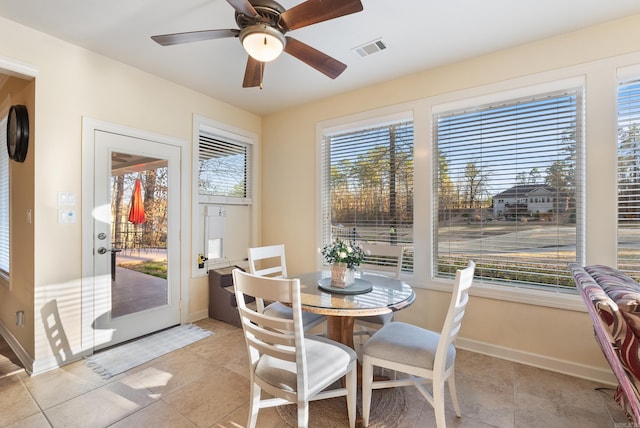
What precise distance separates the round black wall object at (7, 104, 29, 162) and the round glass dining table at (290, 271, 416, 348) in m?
2.62

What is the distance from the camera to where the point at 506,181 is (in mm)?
2693

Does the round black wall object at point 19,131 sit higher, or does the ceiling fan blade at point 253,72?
the ceiling fan blade at point 253,72

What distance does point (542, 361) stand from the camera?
2.46 m

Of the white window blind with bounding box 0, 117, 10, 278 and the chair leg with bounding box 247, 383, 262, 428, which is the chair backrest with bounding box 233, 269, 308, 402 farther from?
the white window blind with bounding box 0, 117, 10, 278

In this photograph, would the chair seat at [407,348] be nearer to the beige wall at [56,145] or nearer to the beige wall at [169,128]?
the beige wall at [169,128]

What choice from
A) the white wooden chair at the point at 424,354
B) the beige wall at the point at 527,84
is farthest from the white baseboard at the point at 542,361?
the white wooden chair at the point at 424,354

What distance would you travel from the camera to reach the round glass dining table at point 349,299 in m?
1.69

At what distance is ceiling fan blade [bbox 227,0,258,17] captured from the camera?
5.21 ft

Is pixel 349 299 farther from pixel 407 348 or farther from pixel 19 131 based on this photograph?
pixel 19 131

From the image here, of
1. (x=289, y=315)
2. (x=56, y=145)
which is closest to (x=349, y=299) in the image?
(x=289, y=315)

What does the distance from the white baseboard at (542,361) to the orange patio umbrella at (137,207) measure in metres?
3.42

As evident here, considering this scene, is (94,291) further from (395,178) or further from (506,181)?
(506,181)

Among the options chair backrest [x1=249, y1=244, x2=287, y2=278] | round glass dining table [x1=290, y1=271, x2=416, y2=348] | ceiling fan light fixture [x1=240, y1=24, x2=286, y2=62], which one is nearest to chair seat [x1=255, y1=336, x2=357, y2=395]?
round glass dining table [x1=290, y1=271, x2=416, y2=348]

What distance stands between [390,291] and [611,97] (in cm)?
226
